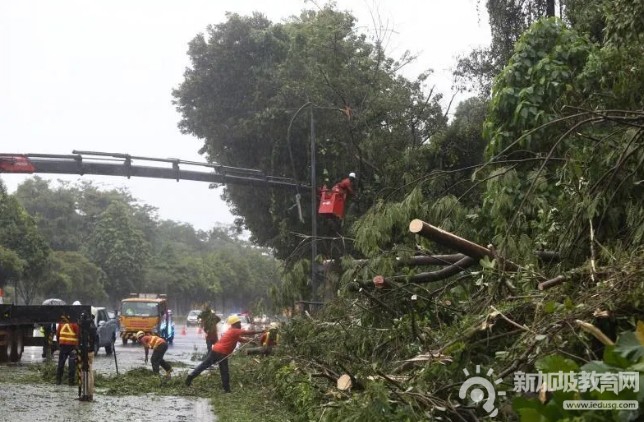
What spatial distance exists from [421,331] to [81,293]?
55.0 metres

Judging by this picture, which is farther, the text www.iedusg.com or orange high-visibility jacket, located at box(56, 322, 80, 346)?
orange high-visibility jacket, located at box(56, 322, 80, 346)

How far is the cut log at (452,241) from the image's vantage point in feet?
26.9

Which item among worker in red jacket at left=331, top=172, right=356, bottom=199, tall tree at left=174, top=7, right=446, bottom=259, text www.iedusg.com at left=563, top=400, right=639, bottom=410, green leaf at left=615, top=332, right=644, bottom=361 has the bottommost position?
text www.iedusg.com at left=563, top=400, right=639, bottom=410

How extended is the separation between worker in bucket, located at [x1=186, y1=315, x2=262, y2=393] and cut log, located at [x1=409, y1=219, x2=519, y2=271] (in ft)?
25.1

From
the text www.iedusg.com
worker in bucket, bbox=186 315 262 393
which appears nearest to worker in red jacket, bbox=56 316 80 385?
worker in bucket, bbox=186 315 262 393

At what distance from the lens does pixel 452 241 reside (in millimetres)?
8414

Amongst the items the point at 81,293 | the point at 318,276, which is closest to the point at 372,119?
the point at 318,276

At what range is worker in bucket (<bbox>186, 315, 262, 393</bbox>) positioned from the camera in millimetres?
15500

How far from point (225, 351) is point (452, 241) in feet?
26.2

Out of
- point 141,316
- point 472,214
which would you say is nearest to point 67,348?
point 472,214

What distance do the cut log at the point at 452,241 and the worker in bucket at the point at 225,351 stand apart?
7642 millimetres

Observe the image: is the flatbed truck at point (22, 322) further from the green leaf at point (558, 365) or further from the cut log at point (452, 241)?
the green leaf at point (558, 365)

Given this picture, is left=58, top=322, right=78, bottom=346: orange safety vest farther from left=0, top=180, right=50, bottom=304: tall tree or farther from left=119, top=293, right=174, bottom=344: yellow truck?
left=0, top=180, right=50, bottom=304: tall tree

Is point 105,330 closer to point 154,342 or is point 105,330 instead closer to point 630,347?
point 154,342
